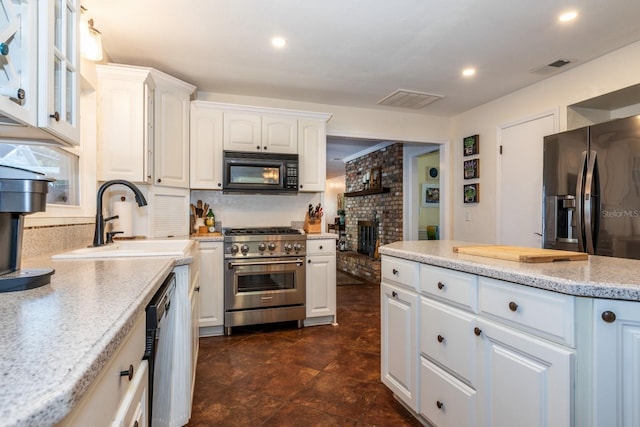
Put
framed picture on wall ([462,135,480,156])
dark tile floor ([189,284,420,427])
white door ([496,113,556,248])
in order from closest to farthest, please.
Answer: dark tile floor ([189,284,420,427])
white door ([496,113,556,248])
framed picture on wall ([462,135,480,156])

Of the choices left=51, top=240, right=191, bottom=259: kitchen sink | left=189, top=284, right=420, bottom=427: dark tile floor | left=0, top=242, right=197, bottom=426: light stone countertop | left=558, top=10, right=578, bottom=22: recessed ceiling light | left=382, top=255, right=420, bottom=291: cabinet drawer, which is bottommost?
left=189, top=284, right=420, bottom=427: dark tile floor

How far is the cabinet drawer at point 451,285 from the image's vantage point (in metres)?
1.41

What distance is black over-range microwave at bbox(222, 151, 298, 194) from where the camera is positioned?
331 cm

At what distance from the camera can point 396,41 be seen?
255cm

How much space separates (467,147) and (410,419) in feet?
11.0

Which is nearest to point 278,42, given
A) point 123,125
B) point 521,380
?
point 123,125

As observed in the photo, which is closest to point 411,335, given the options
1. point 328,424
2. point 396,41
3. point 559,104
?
point 328,424

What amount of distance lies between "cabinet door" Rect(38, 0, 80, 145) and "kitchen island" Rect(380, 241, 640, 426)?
158cm

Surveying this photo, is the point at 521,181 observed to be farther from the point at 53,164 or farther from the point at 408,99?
the point at 53,164

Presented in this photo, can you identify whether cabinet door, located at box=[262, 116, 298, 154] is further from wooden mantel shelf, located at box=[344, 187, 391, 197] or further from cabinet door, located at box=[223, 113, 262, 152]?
wooden mantel shelf, located at box=[344, 187, 391, 197]

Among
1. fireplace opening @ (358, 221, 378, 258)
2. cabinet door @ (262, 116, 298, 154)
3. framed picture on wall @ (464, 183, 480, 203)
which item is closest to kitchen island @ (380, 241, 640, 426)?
cabinet door @ (262, 116, 298, 154)

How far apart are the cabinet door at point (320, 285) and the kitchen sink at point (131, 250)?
1331mm

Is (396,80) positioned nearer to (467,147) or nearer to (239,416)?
(467,147)

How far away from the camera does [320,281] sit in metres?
3.42
